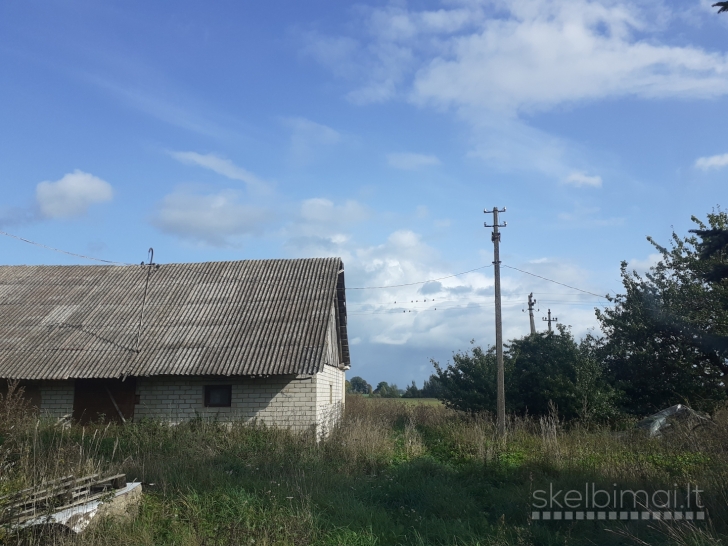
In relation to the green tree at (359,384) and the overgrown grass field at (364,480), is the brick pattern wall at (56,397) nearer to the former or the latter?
the overgrown grass field at (364,480)

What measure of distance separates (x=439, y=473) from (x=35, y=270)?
16.7 metres

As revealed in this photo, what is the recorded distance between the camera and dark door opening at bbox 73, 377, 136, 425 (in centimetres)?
1542

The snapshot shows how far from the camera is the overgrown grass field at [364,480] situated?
724cm

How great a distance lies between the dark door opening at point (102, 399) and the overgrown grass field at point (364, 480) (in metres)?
1.67

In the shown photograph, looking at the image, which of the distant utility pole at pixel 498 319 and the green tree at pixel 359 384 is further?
the green tree at pixel 359 384

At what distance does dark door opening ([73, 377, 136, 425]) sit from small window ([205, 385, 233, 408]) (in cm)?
199

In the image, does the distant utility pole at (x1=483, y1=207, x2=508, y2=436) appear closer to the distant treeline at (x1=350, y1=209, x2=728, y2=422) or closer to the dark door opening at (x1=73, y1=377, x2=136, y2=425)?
the distant treeline at (x1=350, y1=209, x2=728, y2=422)

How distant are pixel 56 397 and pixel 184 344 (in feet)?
11.7

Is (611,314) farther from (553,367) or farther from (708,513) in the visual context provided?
(708,513)

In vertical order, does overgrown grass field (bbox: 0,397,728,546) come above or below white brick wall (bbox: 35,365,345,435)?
below

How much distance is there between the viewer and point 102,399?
15570 millimetres

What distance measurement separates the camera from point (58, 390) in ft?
51.4

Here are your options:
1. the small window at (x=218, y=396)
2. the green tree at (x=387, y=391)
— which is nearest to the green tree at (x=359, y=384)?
the green tree at (x=387, y=391)

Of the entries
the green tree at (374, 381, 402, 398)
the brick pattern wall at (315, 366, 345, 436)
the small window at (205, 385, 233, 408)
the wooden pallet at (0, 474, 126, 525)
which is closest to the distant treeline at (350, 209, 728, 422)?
the brick pattern wall at (315, 366, 345, 436)
